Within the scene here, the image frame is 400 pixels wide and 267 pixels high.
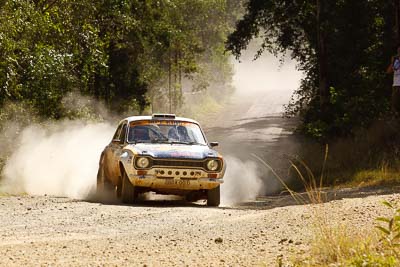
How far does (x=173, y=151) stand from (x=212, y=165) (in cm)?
72

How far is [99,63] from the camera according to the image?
2706 centimetres

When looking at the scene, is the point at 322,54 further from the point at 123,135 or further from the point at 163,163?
the point at 163,163

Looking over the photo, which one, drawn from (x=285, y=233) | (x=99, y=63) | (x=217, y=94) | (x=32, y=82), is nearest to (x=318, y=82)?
(x=99, y=63)

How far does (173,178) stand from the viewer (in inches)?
589

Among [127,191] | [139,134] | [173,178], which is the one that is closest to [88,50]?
[139,134]

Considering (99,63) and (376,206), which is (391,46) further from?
(376,206)

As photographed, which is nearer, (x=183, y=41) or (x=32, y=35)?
(x=32, y=35)

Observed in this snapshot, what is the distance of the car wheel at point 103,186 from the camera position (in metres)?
16.8

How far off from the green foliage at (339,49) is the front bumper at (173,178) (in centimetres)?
882

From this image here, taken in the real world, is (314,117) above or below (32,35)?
below

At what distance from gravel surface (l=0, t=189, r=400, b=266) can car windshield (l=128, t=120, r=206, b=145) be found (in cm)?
239

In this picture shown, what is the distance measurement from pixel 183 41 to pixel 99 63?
1476 centimetres

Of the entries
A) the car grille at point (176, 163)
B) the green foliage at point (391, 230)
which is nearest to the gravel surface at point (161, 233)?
the green foliage at point (391, 230)

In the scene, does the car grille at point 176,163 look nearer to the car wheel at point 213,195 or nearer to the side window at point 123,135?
the car wheel at point 213,195
